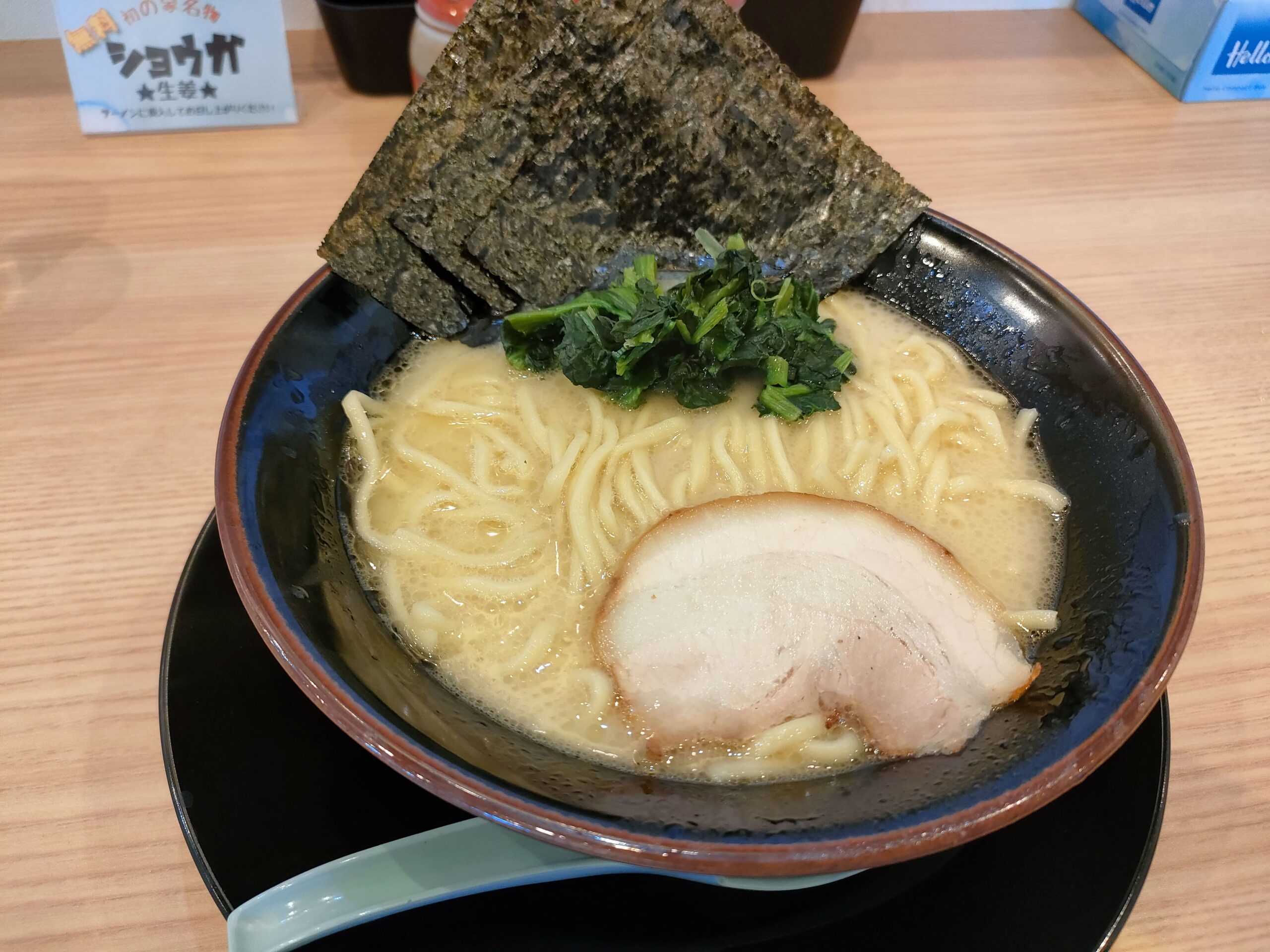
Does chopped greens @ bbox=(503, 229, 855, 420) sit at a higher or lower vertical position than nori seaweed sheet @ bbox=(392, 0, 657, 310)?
lower

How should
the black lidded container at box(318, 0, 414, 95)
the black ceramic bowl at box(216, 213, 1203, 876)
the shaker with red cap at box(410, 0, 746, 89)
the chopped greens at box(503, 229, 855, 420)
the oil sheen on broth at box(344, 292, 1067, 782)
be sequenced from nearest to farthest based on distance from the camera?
1. the black ceramic bowl at box(216, 213, 1203, 876)
2. the oil sheen on broth at box(344, 292, 1067, 782)
3. the chopped greens at box(503, 229, 855, 420)
4. the shaker with red cap at box(410, 0, 746, 89)
5. the black lidded container at box(318, 0, 414, 95)

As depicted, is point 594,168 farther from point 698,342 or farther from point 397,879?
point 397,879

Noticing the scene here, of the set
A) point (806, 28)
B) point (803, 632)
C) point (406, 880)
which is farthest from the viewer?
point (806, 28)

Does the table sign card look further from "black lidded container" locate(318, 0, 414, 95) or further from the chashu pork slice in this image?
the chashu pork slice

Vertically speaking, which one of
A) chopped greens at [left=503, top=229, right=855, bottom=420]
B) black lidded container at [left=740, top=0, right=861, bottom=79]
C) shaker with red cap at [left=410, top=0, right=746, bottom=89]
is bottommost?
chopped greens at [left=503, top=229, right=855, bottom=420]

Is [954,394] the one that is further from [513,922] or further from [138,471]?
[138,471]

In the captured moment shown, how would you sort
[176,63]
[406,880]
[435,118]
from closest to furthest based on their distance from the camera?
[406,880] < [435,118] < [176,63]

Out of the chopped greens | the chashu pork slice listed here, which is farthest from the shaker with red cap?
the chashu pork slice

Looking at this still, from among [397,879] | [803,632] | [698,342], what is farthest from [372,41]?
[397,879]

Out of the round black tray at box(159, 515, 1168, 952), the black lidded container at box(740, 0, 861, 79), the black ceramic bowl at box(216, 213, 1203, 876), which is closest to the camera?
the black ceramic bowl at box(216, 213, 1203, 876)
